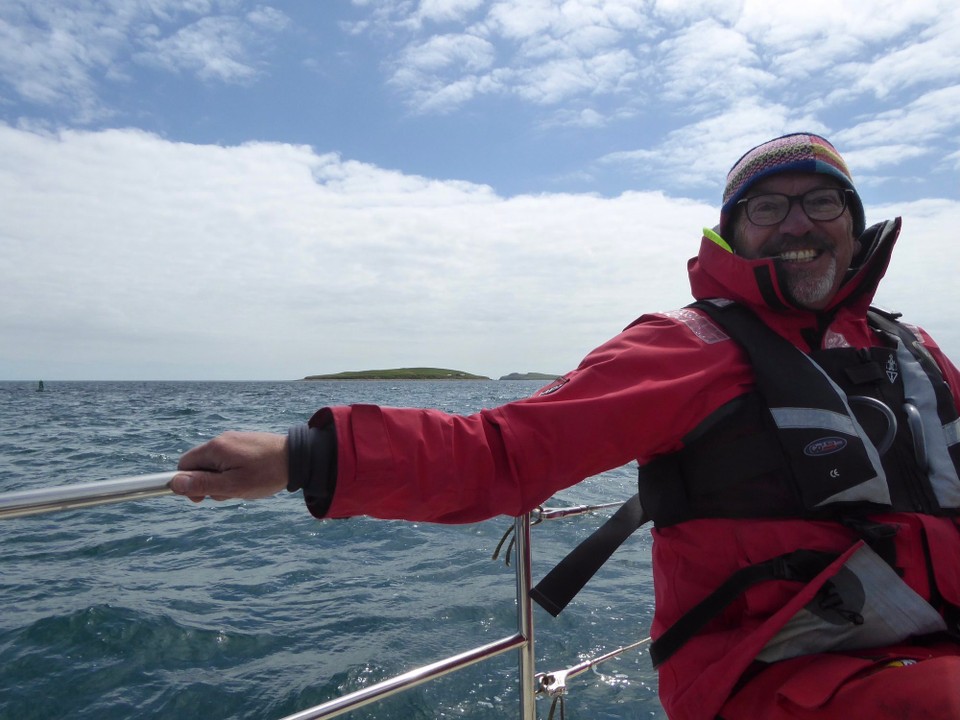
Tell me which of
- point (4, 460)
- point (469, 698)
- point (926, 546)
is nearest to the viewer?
point (926, 546)

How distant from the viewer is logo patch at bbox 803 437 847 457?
136cm

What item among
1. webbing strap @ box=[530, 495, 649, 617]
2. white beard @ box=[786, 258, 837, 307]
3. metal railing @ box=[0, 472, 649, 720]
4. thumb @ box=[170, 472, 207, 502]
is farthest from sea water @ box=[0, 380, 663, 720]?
thumb @ box=[170, 472, 207, 502]

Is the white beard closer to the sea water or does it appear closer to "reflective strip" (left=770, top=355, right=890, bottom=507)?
"reflective strip" (left=770, top=355, right=890, bottom=507)

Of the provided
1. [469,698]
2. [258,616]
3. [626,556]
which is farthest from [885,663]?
[626,556]

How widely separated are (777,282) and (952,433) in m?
0.54

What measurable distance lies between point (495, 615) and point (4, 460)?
10951 mm

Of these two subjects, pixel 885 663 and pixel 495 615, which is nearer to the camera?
pixel 885 663

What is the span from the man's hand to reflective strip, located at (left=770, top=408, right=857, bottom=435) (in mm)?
1045

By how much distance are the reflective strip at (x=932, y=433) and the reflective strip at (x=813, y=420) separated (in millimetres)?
230

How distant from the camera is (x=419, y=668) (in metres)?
1.61

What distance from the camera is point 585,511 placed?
2080 millimetres

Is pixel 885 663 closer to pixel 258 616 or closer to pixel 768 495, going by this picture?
pixel 768 495

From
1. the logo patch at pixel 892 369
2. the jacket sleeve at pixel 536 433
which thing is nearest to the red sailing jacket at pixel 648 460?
the jacket sleeve at pixel 536 433

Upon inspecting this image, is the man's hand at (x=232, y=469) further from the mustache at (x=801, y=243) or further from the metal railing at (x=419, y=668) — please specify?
the mustache at (x=801, y=243)
